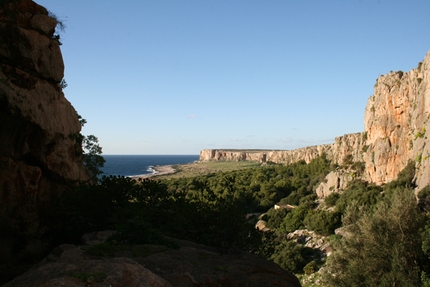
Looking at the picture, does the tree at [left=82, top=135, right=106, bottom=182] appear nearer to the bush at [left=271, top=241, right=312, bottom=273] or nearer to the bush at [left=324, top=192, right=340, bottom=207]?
the bush at [left=271, top=241, right=312, bottom=273]

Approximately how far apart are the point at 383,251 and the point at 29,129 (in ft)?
72.4

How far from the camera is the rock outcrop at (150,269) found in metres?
5.71

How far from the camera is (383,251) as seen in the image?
69.7 feet

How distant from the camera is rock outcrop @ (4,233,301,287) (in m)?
5.71

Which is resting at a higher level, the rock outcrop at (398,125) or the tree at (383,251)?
the rock outcrop at (398,125)

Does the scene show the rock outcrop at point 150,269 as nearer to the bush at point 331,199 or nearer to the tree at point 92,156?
the tree at point 92,156

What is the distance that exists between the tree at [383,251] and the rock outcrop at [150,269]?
14038 millimetres

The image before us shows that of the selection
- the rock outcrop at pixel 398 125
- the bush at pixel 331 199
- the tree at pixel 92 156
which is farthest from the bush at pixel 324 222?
the tree at pixel 92 156

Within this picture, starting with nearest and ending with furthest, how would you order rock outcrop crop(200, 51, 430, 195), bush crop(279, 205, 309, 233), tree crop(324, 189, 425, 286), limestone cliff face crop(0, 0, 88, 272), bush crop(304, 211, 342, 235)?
limestone cliff face crop(0, 0, 88, 272)
tree crop(324, 189, 425, 286)
bush crop(304, 211, 342, 235)
rock outcrop crop(200, 51, 430, 195)
bush crop(279, 205, 309, 233)

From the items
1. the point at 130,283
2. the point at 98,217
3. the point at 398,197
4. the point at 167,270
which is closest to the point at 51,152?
the point at 98,217

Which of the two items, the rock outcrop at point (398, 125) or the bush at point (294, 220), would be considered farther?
the bush at point (294, 220)

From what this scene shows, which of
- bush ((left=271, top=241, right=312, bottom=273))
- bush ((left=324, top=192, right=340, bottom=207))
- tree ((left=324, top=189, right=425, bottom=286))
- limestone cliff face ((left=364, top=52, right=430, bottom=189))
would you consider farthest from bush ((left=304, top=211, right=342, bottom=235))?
tree ((left=324, top=189, right=425, bottom=286))

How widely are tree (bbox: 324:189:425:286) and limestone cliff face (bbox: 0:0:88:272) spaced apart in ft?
61.8

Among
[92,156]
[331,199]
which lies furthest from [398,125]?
[92,156]
